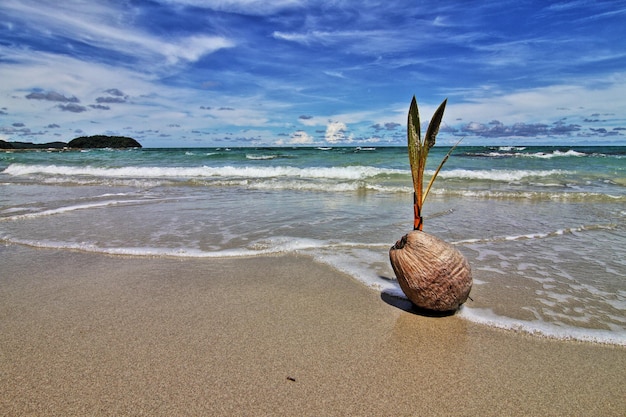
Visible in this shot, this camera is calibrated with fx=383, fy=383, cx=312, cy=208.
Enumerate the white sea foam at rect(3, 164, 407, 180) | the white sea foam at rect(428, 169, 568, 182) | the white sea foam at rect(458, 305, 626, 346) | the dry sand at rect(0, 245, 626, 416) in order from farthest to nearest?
1. the white sea foam at rect(3, 164, 407, 180)
2. the white sea foam at rect(428, 169, 568, 182)
3. the white sea foam at rect(458, 305, 626, 346)
4. the dry sand at rect(0, 245, 626, 416)

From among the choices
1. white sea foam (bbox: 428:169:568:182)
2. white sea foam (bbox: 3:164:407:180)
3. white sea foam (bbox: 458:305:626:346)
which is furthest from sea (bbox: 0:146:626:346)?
white sea foam (bbox: 3:164:407:180)

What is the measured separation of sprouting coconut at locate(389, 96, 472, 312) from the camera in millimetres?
2949

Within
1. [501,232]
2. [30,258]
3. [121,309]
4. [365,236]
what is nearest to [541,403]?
[121,309]

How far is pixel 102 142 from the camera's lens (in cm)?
8625

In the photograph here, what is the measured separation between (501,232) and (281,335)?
4.92 metres

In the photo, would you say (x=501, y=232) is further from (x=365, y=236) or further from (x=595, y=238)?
(x=365, y=236)

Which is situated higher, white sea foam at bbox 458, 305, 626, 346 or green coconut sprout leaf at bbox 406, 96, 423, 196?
green coconut sprout leaf at bbox 406, 96, 423, 196

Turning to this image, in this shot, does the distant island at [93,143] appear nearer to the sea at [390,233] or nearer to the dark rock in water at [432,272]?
the sea at [390,233]

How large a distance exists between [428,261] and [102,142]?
9747cm

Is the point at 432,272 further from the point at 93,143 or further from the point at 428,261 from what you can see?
the point at 93,143

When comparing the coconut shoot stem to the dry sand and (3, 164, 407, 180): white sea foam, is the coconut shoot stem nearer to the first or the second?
the dry sand

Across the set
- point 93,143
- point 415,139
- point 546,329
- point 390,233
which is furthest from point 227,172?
point 93,143

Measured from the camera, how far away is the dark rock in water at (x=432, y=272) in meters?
2.95

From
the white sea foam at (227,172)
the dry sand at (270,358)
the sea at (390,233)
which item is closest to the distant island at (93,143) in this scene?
the white sea foam at (227,172)
